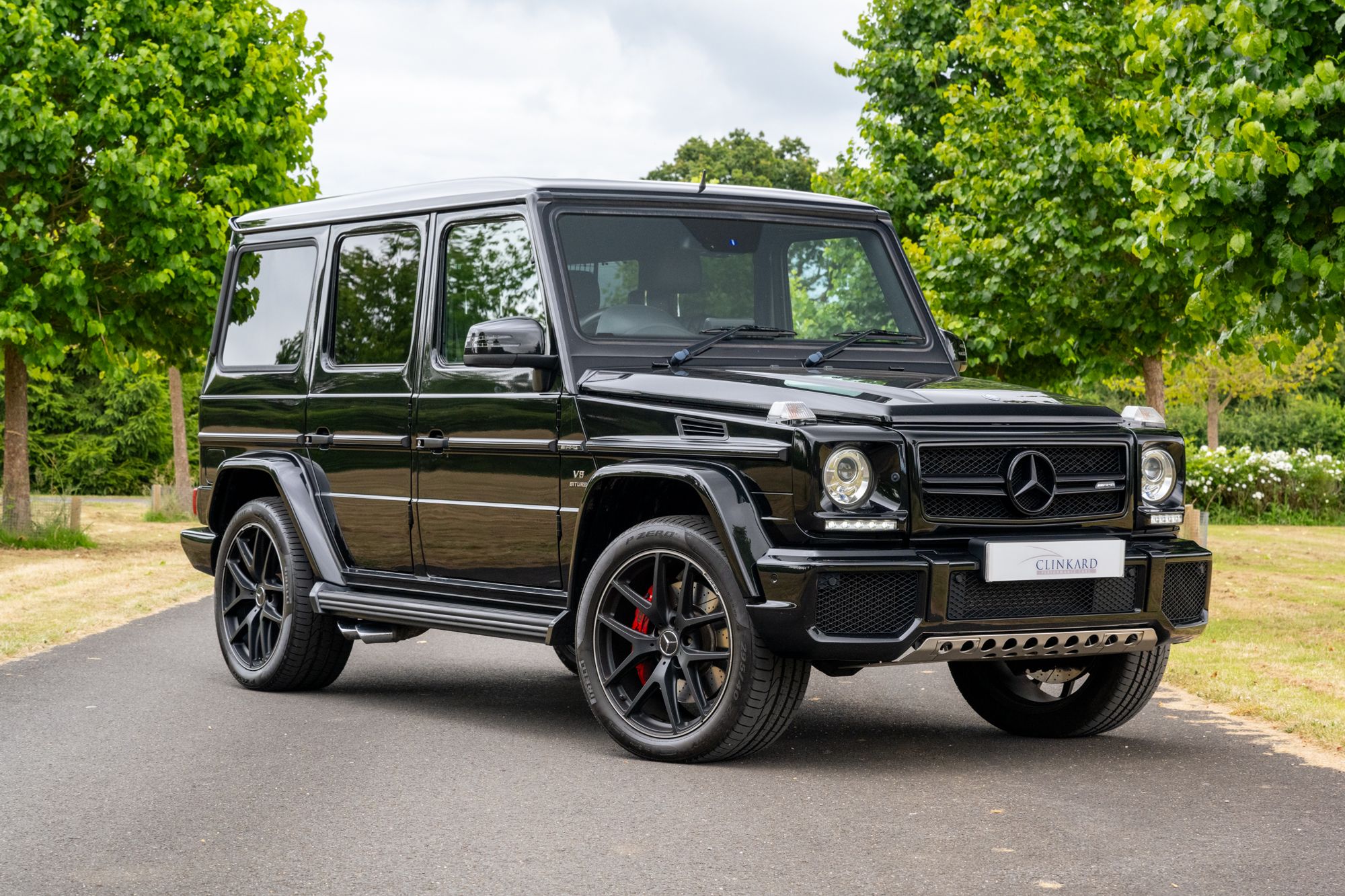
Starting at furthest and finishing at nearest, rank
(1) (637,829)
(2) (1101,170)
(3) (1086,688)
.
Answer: (2) (1101,170) → (3) (1086,688) → (1) (637,829)

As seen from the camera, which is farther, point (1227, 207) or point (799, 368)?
point (1227, 207)

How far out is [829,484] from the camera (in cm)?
608

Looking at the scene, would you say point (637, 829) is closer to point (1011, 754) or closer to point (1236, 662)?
point (1011, 754)

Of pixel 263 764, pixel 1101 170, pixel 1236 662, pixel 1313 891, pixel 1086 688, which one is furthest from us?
pixel 1101 170

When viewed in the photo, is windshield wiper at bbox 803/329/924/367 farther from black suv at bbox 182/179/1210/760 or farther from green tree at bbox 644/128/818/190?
green tree at bbox 644/128/818/190

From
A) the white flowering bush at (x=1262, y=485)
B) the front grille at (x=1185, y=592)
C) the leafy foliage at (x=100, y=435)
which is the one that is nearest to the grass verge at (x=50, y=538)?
the leafy foliage at (x=100, y=435)

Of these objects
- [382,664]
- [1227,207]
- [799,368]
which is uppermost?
[1227,207]

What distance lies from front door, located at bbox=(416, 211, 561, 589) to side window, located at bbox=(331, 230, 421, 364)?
24cm

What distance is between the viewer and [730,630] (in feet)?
20.3

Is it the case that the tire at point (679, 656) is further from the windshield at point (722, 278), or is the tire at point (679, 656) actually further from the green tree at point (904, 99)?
the green tree at point (904, 99)

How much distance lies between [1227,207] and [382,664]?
5.91 metres

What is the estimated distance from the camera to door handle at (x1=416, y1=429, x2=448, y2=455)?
775 centimetres

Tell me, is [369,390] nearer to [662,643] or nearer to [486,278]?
[486,278]

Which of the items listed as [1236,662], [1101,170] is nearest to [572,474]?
[1236,662]
